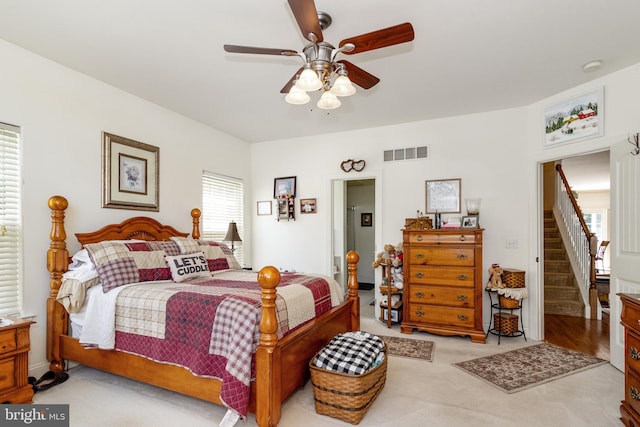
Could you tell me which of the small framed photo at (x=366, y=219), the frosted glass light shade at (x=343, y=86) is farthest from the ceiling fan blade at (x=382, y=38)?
the small framed photo at (x=366, y=219)

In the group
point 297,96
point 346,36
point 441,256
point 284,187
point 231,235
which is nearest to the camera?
point 297,96

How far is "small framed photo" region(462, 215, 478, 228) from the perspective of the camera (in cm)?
401

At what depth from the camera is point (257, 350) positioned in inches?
80.7

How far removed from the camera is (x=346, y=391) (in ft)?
7.25

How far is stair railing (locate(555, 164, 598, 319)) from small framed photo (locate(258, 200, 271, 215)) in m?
4.93

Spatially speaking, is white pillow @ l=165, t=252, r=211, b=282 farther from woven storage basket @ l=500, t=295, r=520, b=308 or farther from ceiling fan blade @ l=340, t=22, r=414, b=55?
woven storage basket @ l=500, t=295, r=520, b=308

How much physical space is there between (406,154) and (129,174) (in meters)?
3.48

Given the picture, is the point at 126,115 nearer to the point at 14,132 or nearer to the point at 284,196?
the point at 14,132

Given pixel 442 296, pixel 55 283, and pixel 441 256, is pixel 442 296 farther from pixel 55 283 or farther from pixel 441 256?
pixel 55 283

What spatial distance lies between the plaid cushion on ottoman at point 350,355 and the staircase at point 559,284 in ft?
13.0

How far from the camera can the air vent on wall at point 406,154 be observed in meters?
4.54

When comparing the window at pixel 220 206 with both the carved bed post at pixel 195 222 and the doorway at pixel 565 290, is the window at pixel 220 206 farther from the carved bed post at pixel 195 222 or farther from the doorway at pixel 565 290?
the doorway at pixel 565 290

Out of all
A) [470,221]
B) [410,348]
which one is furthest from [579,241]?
[410,348]

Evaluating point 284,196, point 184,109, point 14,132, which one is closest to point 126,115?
point 184,109
